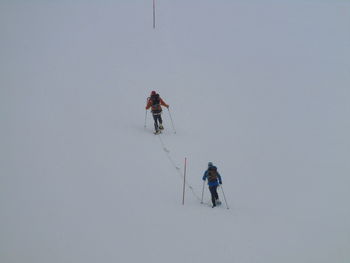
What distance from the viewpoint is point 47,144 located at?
46.2ft

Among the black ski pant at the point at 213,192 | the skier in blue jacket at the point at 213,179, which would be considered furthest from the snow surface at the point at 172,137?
the skier in blue jacket at the point at 213,179

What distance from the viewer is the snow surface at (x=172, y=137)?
9414mm

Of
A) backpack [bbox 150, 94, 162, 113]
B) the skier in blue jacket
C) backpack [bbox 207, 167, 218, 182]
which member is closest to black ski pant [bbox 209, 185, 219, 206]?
the skier in blue jacket

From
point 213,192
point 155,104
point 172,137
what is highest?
point 155,104

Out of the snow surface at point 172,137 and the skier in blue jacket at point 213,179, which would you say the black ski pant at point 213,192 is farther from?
the snow surface at point 172,137

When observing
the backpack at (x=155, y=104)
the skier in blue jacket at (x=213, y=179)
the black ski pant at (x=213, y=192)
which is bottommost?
the black ski pant at (x=213, y=192)

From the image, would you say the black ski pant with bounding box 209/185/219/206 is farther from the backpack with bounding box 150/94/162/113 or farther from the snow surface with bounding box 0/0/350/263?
the backpack with bounding box 150/94/162/113

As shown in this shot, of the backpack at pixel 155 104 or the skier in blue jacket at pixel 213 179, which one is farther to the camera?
the backpack at pixel 155 104

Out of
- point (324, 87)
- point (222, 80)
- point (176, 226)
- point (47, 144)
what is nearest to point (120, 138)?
point (47, 144)

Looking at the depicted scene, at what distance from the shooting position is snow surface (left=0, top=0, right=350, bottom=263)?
30.9ft

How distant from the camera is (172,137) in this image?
627 inches

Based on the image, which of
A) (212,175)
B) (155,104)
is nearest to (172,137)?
(155,104)

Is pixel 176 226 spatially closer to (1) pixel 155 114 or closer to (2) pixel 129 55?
(1) pixel 155 114

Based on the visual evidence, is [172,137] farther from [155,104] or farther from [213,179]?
Answer: [213,179]
